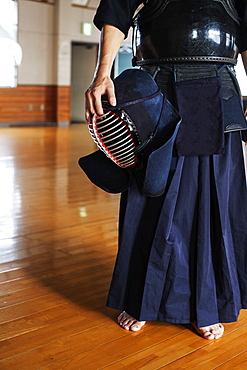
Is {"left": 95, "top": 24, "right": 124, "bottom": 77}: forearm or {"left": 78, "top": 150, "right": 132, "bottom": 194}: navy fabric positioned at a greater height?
{"left": 95, "top": 24, "right": 124, "bottom": 77}: forearm

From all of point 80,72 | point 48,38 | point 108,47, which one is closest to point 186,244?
point 108,47

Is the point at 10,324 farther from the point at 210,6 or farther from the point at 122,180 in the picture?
the point at 210,6

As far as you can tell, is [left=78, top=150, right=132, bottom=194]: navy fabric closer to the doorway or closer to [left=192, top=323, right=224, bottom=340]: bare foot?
[left=192, top=323, right=224, bottom=340]: bare foot

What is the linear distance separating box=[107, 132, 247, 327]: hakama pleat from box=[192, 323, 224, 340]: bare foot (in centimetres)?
3

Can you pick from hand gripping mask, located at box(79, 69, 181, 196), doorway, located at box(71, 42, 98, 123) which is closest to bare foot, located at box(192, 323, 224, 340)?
hand gripping mask, located at box(79, 69, 181, 196)

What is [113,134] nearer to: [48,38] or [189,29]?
[189,29]

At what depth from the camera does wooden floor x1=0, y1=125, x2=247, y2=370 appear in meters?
1.46

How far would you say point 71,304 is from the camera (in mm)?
1864

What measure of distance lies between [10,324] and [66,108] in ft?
34.2

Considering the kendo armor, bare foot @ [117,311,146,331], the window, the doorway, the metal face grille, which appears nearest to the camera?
the metal face grille

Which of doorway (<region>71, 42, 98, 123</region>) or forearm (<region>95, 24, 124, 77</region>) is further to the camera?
doorway (<region>71, 42, 98, 123</region>)

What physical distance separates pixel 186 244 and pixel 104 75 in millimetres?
615

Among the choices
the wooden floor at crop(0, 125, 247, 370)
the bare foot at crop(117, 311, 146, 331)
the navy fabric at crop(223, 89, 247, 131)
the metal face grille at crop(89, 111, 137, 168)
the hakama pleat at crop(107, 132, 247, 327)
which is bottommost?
the wooden floor at crop(0, 125, 247, 370)

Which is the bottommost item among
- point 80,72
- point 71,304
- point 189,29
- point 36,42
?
point 71,304
